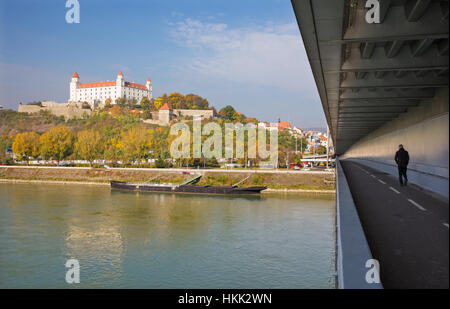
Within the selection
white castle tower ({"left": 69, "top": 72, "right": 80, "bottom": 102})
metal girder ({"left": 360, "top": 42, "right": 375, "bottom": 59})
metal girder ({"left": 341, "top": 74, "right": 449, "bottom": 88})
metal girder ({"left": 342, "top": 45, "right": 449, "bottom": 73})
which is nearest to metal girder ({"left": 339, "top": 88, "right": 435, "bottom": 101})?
metal girder ({"left": 341, "top": 74, "right": 449, "bottom": 88})

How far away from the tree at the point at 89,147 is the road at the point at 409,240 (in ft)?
221

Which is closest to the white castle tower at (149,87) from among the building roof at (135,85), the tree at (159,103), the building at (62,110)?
the building roof at (135,85)

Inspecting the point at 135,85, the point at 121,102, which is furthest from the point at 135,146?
the point at 135,85

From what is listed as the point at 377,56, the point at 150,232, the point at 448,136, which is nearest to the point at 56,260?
the point at 150,232

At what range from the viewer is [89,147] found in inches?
2766

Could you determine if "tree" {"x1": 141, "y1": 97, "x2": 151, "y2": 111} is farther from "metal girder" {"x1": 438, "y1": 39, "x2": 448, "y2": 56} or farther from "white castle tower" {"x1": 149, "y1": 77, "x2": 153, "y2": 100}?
"metal girder" {"x1": 438, "y1": 39, "x2": 448, "y2": 56}

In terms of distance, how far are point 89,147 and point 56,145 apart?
7140mm

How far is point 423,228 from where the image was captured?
17.7 ft

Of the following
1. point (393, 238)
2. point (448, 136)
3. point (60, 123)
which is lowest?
point (393, 238)

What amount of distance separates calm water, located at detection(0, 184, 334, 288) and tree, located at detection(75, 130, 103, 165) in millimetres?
37287

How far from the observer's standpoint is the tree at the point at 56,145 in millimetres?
71938

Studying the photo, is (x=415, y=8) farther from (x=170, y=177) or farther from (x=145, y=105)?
(x=145, y=105)

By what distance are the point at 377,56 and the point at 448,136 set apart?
7.75 metres

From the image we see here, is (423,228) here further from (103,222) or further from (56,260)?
(103,222)
